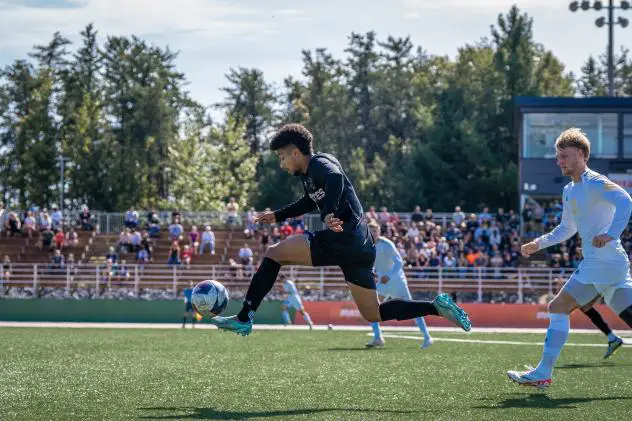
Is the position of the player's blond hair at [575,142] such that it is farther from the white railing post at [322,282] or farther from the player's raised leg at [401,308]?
the white railing post at [322,282]

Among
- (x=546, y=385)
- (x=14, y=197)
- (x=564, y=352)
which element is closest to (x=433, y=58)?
(x=14, y=197)

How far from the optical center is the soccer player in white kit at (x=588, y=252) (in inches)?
341

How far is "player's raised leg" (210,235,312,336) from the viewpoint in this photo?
342 inches

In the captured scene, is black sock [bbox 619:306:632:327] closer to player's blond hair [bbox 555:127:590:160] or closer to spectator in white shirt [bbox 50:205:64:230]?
player's blond hair [bbox 555:127:590:160]

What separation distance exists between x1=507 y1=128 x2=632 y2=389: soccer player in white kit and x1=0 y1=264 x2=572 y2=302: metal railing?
22728 mm

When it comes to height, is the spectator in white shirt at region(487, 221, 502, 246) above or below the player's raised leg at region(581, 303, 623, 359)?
above

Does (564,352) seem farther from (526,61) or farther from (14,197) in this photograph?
(14,197)

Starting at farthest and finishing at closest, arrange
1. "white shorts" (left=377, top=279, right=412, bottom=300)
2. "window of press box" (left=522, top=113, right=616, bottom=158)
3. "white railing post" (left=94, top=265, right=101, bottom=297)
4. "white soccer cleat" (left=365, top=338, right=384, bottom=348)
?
"window of press box" (left=522, top=113, right=616, bottom=158)
"white railing post" (left=94, top=265, right=101, bottom=297)
"white soccer cleat" (left=365, top=338, right=384, bottom=348)
"white shorts" (left=377, top=279, right=412, bottom=300)

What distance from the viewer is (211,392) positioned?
888cm

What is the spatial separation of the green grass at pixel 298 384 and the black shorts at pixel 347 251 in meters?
1.02

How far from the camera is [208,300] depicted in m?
9.30

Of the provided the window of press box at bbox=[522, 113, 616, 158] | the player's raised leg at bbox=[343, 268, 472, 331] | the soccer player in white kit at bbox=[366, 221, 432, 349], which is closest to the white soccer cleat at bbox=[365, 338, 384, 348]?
the soccer player in white kit at bbox=[366, 221, 432, 349]

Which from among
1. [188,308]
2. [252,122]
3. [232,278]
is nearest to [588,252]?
[188,308]

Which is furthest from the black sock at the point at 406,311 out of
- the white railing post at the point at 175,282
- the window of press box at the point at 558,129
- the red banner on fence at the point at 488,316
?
the window of press box at the point at 558,129
